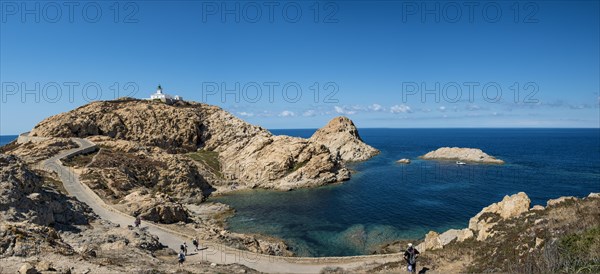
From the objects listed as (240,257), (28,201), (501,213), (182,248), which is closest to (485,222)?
(501,213)

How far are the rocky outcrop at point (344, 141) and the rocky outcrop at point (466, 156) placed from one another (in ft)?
82.9

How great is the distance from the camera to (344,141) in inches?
5113

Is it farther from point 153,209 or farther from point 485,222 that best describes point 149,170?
point 485,222

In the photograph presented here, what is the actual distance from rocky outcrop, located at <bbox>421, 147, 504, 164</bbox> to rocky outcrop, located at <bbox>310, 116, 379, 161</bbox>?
25.3 m

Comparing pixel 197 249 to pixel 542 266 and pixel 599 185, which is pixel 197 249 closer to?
pixel 542 266

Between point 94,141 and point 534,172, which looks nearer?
point 94,141

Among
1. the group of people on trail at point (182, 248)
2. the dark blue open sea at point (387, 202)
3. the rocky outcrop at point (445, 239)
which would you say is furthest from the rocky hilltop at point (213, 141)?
the rocky outcrop at point (445, 239)

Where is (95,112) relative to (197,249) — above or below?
above

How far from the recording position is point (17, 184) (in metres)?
25.8

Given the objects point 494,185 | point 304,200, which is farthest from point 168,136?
point 494,185

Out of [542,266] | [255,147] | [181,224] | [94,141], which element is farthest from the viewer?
[255,147]

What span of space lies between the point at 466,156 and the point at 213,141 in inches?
3449

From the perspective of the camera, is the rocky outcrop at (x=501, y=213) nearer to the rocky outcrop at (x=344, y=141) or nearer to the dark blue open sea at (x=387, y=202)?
the dark blue open sea at (x=387, y=202)

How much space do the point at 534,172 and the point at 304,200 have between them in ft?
228
